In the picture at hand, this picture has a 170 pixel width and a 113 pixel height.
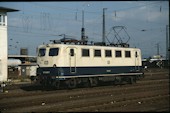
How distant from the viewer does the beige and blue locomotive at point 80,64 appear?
2131cm

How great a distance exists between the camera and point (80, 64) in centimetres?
2227

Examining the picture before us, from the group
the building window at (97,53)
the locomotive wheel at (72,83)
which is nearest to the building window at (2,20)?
the building window at (97,53)

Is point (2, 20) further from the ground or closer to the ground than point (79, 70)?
further from the ground

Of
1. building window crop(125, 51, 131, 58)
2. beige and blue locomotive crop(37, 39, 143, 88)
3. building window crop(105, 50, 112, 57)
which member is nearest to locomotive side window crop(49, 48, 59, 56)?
beige and blue locomotive crop(37, 39, 143, 88)

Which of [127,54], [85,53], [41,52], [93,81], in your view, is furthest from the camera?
[127,54]

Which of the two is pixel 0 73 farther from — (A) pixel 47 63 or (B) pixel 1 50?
(A) pixel 47 63

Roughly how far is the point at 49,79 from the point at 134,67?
8.43m

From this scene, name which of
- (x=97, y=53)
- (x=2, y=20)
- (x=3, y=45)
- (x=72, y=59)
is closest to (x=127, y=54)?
(x=97, y=53)

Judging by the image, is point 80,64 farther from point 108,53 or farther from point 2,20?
point 2,20

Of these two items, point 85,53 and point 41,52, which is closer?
point 85,53

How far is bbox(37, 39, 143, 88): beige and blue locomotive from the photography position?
21.3 m

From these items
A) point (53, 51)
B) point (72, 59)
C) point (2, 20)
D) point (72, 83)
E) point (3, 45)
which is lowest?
point (72, 83)

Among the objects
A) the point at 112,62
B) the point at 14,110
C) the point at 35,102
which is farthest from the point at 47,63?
the point at 14,110

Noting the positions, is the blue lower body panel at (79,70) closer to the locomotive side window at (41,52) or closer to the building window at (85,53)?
the building window at (85,53)
